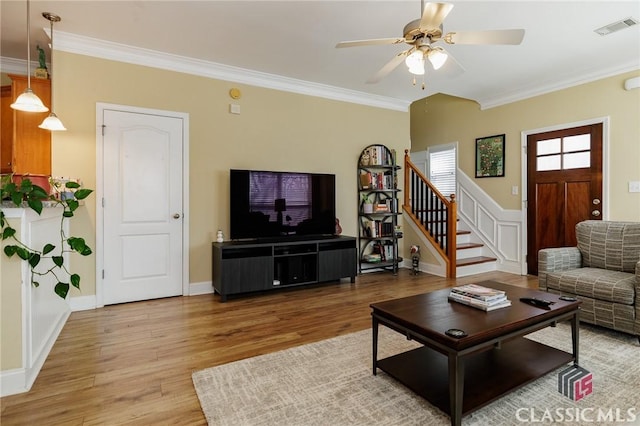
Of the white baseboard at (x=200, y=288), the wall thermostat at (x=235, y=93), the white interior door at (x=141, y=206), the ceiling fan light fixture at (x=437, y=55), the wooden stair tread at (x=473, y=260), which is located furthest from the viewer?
the wooden stair tread at (x=473, y=260)

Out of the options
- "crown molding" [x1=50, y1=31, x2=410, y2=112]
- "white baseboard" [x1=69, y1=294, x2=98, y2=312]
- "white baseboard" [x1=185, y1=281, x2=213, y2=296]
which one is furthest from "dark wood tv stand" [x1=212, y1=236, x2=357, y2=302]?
"crown molding" [x1=50, y1=31, x2=410, y2=112]

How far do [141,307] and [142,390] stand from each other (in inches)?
69.5

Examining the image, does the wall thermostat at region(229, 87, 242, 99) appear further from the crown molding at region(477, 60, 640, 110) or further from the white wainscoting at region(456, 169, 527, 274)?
the white wainscoting at region(456, 169, 527, 274)

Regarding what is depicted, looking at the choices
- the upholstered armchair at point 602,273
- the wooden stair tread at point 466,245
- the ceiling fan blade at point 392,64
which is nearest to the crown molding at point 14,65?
the ceiling fan blade at point 392,64

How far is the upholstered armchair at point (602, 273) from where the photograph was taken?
253 cm

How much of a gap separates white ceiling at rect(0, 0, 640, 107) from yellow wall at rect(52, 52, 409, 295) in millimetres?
233

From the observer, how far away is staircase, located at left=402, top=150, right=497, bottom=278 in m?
4.87

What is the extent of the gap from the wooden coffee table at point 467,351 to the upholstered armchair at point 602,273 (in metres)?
0.84

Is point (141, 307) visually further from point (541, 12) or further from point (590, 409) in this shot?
point (541, 12)

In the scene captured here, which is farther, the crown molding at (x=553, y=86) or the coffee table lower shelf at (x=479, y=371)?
the crown molding at (x=553, y=86)

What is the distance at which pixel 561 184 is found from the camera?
461 centimetres

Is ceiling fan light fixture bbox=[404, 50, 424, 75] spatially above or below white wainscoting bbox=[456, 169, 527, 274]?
above

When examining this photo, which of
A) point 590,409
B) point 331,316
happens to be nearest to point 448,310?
point 590,409

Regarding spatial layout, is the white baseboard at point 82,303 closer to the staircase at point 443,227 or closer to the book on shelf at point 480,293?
the book on shelf at point 480,293
